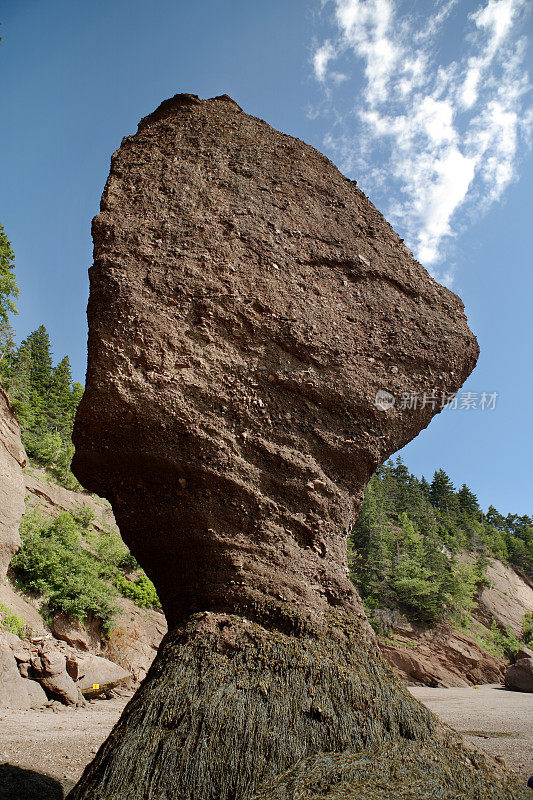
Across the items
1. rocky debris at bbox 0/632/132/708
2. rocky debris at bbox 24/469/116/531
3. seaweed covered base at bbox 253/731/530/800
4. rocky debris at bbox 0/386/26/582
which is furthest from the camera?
rocky debris at bbox 24/469/116/531

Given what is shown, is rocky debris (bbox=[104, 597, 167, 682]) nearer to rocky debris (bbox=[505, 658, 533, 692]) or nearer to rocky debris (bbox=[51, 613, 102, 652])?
rocky debris (bbox=[51, 613, 102, 652])

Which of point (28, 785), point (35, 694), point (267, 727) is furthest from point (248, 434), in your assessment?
point (35, 694)

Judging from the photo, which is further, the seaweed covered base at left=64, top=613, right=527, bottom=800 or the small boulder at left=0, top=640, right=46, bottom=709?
the small boulder at left=0, top=640, right=46, bottom=709

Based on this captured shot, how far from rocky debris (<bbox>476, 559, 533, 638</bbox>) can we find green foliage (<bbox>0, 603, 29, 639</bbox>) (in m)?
32.8

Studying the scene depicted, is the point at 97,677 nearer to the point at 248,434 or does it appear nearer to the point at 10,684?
the point at 10,684

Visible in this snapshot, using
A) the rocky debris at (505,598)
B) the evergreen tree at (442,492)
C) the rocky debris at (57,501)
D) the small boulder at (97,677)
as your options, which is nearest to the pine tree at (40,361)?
the rocky debris at (57,501)

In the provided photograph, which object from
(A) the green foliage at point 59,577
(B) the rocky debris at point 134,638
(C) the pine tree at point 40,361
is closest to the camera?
(A) the green foliage at point 59,577

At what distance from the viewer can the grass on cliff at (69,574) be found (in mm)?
14000

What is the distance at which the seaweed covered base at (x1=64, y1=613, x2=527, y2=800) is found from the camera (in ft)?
7.82

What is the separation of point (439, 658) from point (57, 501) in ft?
64.5

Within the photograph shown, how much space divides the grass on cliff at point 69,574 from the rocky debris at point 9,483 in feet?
12.0

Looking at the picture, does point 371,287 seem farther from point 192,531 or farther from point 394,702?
point 394,702

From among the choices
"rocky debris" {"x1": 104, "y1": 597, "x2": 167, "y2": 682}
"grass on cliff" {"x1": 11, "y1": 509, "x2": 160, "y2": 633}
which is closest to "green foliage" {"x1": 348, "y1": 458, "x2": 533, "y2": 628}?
"rocky debris" {"x1": 104, "y1": 597, "x2": 167, "y2": 682}

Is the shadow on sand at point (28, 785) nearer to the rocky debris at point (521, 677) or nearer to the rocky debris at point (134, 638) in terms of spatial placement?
the rocky debris at point (134, 638)
